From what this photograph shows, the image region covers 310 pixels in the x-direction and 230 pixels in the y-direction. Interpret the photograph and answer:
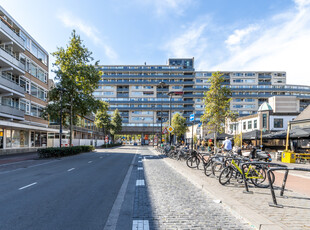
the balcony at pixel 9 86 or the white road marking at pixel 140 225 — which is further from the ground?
the balcony at pixel 9 86

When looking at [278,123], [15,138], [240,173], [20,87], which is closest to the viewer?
[240,173]

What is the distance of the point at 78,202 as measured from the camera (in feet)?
19.5

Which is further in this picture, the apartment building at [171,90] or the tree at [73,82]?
the apartment building at [171,90]

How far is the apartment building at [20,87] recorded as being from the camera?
27.3 m

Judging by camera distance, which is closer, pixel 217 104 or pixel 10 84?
pixel 217 104

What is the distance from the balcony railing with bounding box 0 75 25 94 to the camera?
2673 cm

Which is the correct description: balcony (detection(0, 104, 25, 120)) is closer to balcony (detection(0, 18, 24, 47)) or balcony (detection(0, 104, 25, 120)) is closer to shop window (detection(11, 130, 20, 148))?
shop window (detection(11, 130, 20, 148))

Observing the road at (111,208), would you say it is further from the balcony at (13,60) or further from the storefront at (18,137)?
the balcony at (13,60)

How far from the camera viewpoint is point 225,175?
828 cm

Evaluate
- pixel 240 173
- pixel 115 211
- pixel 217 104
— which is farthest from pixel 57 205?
pixel 217 104

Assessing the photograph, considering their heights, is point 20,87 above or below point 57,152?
above

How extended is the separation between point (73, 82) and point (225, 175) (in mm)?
22585

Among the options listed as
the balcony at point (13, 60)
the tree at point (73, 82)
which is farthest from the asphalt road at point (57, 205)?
the balcony at point (13, 60)

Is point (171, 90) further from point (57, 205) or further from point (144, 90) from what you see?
point (57, 205)
